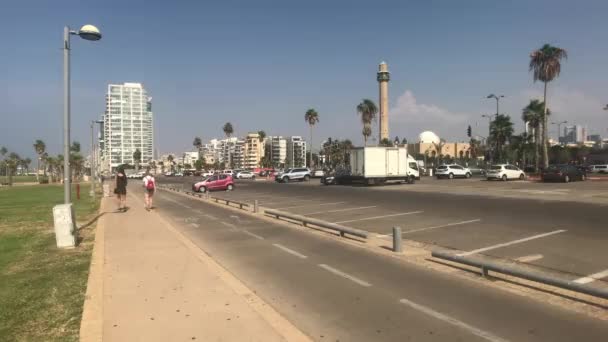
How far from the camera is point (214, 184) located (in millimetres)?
38281

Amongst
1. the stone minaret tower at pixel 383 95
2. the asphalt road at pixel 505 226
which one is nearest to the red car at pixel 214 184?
the asphalt road at pixel 505 226

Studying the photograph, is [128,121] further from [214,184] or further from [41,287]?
[41,287]

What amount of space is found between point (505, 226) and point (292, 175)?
4240 cm

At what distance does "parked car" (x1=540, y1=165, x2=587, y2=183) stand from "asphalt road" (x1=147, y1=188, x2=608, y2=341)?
31.5 meters

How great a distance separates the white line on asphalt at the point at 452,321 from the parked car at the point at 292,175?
4767 cm

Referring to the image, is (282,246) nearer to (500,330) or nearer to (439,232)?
(439,232)

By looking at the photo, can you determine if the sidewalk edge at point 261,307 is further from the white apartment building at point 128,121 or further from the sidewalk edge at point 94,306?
the white apartment building at point 128,121

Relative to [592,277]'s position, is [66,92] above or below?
above

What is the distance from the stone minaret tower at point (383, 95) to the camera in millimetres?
134625

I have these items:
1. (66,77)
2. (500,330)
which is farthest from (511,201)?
(66,77)

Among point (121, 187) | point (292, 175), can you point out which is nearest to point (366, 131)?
point (292, 175)

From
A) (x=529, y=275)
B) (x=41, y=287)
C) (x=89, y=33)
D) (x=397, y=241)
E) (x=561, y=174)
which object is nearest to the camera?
(x=529, y=275)

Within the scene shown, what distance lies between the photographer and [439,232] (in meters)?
12.2

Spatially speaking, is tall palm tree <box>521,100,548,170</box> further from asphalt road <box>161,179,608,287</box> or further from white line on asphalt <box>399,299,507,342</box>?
white line on asphalt <box>399,299,507,342</box>
